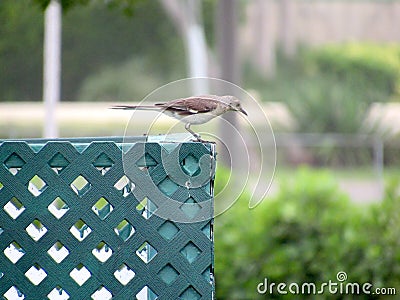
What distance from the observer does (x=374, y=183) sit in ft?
39.8

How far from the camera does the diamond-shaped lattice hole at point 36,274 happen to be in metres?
2.19

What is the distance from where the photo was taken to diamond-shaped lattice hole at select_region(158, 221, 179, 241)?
2.12 m

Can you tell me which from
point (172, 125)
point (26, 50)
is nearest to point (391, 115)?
point (26, 50)

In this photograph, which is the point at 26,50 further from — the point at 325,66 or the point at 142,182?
the point at 325,66

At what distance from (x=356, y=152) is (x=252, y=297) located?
28.4 ft

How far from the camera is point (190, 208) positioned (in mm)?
2113

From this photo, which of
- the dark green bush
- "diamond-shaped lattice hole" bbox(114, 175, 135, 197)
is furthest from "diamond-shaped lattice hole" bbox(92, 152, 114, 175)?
the dark green bush

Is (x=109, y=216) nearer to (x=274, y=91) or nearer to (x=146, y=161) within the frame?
(x=146, y=161)

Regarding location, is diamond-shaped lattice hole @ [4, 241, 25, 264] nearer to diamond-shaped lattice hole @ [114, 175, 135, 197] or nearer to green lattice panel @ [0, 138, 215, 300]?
green lattice panel @ [0, 138, 215, 300]

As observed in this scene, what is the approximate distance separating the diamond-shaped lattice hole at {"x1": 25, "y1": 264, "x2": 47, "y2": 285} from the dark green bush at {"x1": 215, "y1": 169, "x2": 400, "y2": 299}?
2.56 meters

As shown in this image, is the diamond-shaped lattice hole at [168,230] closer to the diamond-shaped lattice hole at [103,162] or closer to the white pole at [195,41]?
the diamond-shaped lattice hole at [103,162]

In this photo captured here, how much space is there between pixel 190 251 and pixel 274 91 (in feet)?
48.9

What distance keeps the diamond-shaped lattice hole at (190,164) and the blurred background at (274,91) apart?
841 mm

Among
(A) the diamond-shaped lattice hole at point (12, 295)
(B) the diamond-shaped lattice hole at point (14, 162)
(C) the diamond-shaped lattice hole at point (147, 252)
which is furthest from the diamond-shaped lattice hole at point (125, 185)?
(A) the diamond-shaped lattice hole at point (12, 295)
